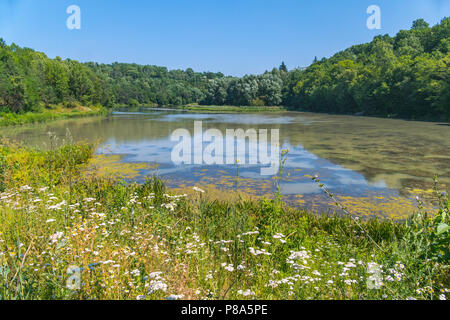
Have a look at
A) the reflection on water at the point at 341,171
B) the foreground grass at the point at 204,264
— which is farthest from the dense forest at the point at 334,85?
the foreground grass at the point at 204,264

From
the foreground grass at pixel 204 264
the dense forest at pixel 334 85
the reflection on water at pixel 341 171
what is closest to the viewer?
the foreground grass at pixel 204 264

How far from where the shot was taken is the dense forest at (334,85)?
1864 inches

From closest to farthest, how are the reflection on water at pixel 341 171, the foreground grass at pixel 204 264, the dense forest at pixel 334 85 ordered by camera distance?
the foreground grass at pixel 204 264 → the reflection on water at pixel 341 171 → the dense forest at pixel 334 85

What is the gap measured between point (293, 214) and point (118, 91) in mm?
144159

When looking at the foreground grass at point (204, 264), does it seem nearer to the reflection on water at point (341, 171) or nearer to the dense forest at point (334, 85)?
the reflection on water at point (341, 171)

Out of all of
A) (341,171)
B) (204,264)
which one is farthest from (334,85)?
(204,264)

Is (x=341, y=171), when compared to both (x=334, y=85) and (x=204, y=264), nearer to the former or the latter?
(x=204, y=264)

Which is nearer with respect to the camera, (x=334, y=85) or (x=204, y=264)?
(x=204, y=264)

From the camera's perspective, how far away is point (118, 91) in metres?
138

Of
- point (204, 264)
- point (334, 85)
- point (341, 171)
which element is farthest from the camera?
point (334, 85)

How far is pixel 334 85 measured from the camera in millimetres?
78500
